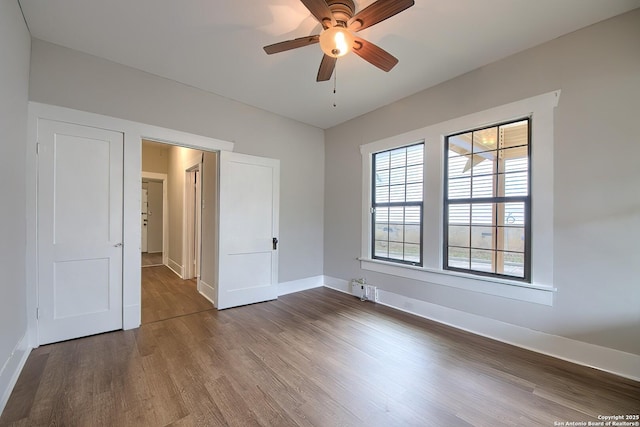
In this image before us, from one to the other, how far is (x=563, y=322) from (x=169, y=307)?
14.5 ft

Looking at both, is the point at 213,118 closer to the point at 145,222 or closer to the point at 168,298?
the point at 168,298

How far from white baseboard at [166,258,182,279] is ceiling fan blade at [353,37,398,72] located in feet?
16.8

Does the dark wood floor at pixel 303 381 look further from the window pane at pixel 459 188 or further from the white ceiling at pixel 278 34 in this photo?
the white ceiling at pixel 278 34

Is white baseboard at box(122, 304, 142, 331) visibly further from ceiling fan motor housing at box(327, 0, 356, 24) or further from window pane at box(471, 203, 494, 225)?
window pane at box(471, 203, 494, 225)

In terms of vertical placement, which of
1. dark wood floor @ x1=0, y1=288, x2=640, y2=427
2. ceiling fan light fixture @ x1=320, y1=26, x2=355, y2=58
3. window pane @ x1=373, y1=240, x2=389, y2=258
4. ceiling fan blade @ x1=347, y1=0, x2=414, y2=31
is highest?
ceiling fan blade @ x1=347, y1=0, x2=414, y2=31

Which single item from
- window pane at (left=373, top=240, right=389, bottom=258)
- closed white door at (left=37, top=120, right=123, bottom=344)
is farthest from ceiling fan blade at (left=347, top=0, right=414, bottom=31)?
window pane at (left=373, top=240, right=389, bottom=258)

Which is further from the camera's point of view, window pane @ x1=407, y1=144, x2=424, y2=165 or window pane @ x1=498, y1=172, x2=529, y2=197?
window pane @ x1=407, y1=144, x2=424, y2=165

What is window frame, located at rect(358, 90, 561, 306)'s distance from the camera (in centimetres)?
242

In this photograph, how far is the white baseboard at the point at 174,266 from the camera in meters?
5.33

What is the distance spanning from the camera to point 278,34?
2.35 m

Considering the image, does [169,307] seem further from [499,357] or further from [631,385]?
[631,385]

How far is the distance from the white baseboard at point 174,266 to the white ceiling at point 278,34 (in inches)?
146

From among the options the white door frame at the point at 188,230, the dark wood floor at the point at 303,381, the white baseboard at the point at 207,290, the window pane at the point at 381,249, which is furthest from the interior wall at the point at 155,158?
the window pane at the point at 381,249

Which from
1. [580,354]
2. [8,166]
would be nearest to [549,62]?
[580,354]
